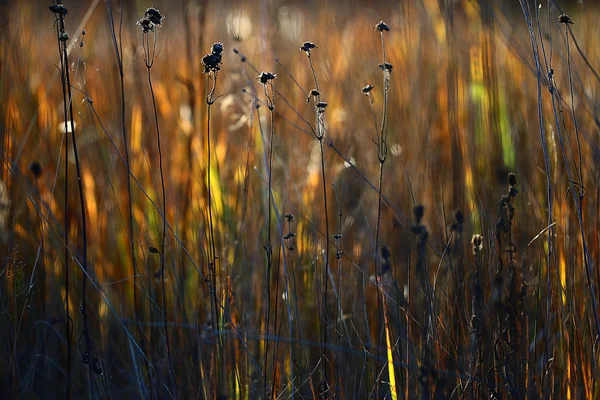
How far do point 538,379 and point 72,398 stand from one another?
86 cm

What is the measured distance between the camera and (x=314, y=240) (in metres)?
1.43

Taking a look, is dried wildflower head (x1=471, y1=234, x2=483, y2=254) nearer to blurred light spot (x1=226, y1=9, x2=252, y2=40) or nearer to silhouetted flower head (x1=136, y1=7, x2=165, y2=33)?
silhouetted flower head (x1=136, y1=7, x2=165, y2=33)

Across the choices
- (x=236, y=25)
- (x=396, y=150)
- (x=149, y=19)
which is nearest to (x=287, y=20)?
(x=236, y=25)

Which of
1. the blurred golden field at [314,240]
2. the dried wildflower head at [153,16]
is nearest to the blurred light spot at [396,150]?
the blurred golden field at [314,240]

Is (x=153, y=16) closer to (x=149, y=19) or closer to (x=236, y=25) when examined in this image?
(x=149, y=19)

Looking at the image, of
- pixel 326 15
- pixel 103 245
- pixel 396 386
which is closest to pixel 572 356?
pixel 396 386

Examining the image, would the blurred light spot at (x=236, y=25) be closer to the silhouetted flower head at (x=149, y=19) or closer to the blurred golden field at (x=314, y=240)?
the blurred golden field at (x=314, y=240)

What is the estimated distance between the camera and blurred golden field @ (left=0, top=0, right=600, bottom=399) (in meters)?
1.13

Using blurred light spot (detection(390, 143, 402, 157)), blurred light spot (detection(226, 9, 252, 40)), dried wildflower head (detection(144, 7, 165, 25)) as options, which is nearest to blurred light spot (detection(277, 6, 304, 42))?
blurred light spot (detection(226, 9, 252, 40))

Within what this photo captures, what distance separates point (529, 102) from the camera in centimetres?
200

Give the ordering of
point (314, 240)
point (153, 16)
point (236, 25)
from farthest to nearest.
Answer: point (236, 25) < point (314, 240) < point (153, 16)

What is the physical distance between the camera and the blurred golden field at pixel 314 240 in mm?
1135

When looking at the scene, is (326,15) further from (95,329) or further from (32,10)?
(95,329)

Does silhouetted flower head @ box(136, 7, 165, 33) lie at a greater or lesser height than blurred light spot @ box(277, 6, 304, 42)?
lesser
